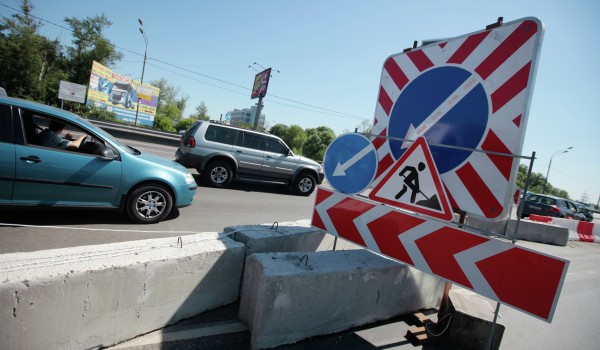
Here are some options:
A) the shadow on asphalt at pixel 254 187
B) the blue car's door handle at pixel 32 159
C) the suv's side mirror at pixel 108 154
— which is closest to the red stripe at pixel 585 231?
the shadow on asphalt at pixel 254 187

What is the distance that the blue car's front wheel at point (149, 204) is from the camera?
15.8 feet

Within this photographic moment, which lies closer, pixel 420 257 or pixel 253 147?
pixel 420 257

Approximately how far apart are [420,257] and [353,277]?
2.05 ft

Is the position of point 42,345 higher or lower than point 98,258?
lower

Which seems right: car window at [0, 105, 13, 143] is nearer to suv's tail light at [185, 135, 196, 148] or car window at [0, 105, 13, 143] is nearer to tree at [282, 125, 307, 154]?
suv's tail light at [185, 135, 196, 148]

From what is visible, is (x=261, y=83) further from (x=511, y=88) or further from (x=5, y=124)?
(x=511, y=88)

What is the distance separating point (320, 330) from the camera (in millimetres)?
2678

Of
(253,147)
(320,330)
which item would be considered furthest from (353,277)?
(253,147)

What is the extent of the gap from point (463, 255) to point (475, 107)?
1272mm

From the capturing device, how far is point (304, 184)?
1098 centimetres

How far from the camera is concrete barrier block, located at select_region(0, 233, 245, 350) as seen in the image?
1820 millimetres

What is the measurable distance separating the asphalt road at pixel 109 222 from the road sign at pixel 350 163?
2941 mm

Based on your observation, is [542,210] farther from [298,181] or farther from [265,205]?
[265,205]

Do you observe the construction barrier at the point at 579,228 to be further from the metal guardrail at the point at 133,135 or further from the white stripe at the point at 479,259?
the metal guardrail at the point at 133,135
